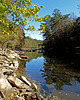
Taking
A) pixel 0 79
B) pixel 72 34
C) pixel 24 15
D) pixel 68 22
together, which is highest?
pixel 68 22

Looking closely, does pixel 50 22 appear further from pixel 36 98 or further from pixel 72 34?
pixel 36 98

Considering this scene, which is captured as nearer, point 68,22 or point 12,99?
point 12,99

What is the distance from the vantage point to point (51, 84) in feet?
19.3

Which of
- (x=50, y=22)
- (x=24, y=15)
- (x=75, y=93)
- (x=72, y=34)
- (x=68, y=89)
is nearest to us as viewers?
(x=24, y=15)

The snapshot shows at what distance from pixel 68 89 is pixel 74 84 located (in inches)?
33.8

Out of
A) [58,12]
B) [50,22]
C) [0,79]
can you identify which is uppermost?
[58,12]

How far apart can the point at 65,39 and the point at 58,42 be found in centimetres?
443

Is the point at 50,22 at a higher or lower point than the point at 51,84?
higher

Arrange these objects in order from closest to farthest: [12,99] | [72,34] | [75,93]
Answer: [12,99] < [75,93] < [72,34]

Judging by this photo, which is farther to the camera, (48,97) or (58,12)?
(58,12)

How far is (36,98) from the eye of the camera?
402cm

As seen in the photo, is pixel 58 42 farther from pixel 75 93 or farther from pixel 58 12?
pixel 75 93

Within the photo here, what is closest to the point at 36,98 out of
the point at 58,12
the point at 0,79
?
the point at 0,79

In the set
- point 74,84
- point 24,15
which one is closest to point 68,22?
point 74,84
